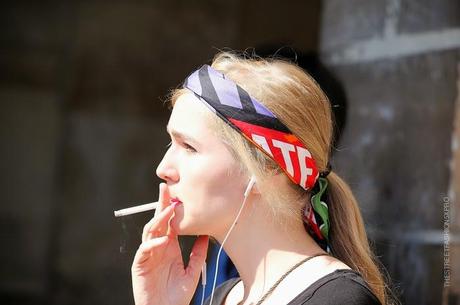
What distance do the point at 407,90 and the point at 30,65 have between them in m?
2.77

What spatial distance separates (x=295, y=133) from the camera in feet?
6.43

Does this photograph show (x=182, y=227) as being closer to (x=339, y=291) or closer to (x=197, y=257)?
(x=197, y=257)

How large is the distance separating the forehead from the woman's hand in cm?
Answer: 15

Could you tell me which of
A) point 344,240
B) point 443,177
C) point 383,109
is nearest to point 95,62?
point 383,109

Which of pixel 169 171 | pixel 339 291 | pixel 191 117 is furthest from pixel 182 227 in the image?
pixel 339 291

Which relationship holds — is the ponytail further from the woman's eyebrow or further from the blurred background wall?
the blurred background wall

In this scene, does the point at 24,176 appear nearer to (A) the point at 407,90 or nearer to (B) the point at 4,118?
(B) the point at 4,118

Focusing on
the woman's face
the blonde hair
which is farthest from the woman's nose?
the blonde hair

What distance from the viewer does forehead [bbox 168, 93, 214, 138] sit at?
197cm

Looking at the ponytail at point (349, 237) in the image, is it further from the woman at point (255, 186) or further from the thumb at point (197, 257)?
the thumb at point (197, 257)

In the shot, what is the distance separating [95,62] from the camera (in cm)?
521

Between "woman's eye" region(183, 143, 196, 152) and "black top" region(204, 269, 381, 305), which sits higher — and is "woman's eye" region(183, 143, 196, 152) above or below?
above

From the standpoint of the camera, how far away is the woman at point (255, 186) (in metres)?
1.94

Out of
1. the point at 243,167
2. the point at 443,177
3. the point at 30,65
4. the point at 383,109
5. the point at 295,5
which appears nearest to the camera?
the point at 243,167
